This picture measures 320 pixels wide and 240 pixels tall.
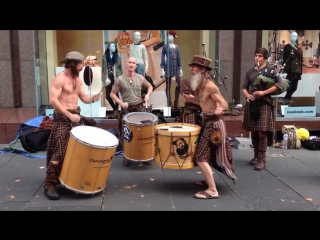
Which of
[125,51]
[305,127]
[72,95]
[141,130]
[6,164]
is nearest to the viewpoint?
[72,95]

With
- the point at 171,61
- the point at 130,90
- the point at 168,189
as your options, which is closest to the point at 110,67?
the point at 171,61

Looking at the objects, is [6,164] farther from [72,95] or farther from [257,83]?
[257,83]

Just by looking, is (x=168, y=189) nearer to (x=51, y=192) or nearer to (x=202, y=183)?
(x=202, y=183)

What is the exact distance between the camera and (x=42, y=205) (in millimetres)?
4453

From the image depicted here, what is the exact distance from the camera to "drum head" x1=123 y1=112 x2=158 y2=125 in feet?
18.6

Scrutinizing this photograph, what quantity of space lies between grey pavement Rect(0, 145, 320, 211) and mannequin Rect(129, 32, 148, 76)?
2532 mm

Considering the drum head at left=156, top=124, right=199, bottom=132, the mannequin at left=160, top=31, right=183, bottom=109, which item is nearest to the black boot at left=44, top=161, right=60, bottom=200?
the drum head at left=156, top=124, right=199, bottom=132

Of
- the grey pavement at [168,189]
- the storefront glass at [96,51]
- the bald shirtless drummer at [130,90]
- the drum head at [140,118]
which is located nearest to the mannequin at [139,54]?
the storefront glass at [96,51]

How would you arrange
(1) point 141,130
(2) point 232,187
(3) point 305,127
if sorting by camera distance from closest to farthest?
(2) point 232,187, (1) point 141,130, (3) point 305,127

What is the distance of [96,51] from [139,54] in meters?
1.08

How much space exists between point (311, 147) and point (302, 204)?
3.04 m

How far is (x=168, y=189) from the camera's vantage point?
5.08 meters

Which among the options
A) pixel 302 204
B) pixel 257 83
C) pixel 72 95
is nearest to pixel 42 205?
pixel 72 95

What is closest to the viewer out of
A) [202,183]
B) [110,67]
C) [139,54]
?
[202,183]
